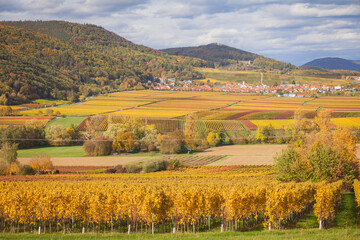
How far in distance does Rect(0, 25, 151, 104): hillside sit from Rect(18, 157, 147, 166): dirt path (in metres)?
35.9

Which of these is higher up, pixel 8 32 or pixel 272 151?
pixel 8 32

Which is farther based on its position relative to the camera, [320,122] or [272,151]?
[320,122]

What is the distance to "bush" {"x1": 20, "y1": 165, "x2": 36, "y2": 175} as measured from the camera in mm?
42906

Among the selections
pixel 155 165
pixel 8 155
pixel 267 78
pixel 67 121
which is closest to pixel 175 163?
pixel 155 165

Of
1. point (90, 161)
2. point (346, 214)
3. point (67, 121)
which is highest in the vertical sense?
point (67, 121)

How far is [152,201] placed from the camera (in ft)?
67.3

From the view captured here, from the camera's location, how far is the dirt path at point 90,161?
4753cm

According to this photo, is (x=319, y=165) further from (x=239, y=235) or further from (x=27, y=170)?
(x=27, y=170)

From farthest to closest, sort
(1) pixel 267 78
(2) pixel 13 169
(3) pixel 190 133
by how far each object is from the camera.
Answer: (1) pixel 267 78
(3) pixel 190 133
(2) pixel 13 169

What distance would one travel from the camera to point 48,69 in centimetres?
11300

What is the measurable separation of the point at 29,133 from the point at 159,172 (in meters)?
26.3

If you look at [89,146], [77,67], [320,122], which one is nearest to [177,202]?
[89,146]

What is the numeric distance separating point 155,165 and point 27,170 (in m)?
15.7

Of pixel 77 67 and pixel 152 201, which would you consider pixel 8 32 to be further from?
pixel 152 201
